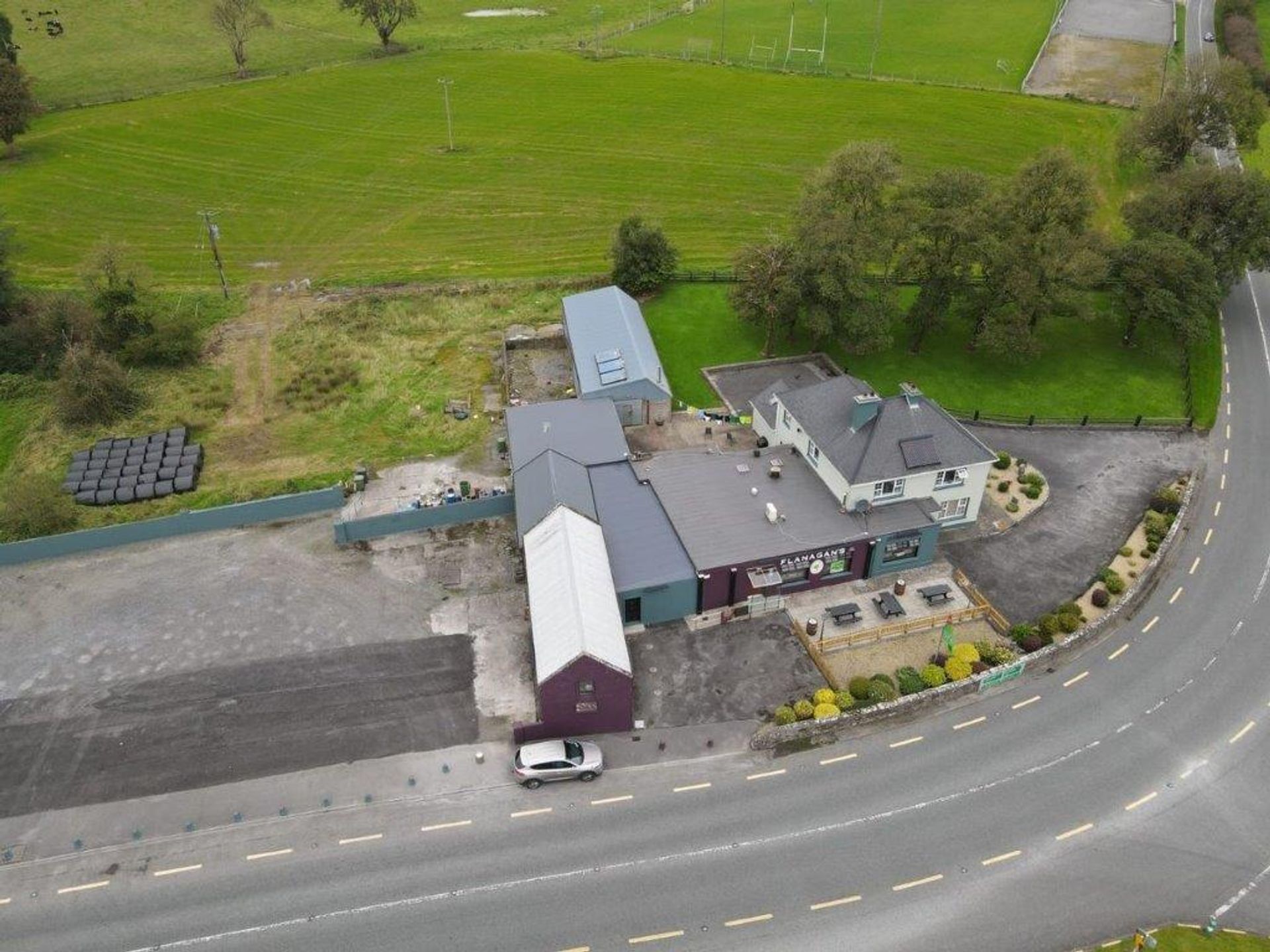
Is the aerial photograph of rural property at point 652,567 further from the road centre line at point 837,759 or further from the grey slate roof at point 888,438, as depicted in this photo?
the grey slate roof at point 888,438

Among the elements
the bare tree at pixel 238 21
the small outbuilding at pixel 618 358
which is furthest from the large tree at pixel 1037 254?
the bare tree at pixel 238 21

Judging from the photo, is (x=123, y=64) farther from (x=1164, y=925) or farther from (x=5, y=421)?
(x=1164, y=925)

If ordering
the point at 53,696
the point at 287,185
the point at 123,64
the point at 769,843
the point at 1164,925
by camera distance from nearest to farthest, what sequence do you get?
the point at 1164,925 < the point at 769,843 < the point at 53,696 < the point at 287,185 < the point at 123,64

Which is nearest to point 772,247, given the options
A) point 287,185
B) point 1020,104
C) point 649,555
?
point 649,555

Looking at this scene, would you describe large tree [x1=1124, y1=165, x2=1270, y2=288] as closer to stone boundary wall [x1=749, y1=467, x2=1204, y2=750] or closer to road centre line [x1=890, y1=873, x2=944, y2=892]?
stone boundary wall [x1=749, y1=467, x2=1204, y2=750]

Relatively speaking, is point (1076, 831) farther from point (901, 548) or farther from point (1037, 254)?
point (1037, 254)
